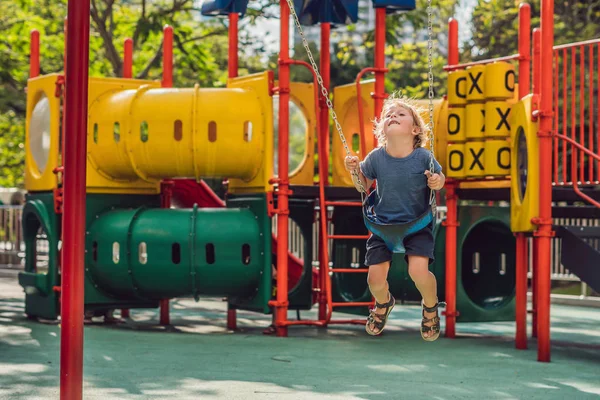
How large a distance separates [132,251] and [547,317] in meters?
5.09

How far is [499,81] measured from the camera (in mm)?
12719

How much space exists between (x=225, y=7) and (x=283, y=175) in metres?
2.72

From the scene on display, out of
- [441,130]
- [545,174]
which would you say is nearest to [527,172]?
[545,174]

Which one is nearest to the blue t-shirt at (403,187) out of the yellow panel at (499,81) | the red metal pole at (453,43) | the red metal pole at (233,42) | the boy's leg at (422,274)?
the boy's leg at (422,274)

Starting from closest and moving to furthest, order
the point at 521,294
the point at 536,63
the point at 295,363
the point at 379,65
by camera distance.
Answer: the point at 295,363 < the point at 536,63 < the point at 521,294 < the point at 379,65

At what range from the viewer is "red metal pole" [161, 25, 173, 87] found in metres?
14.4

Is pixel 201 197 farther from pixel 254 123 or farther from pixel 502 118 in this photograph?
pixel 502 118

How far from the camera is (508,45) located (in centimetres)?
2678

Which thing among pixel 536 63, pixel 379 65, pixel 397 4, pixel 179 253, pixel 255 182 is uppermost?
pixel 397 4

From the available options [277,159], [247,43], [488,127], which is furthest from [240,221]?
[247,43]

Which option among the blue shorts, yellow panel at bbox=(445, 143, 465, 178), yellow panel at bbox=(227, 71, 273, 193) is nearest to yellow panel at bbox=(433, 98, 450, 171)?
yellow panel at bbox=(445, 143, 465, 178)

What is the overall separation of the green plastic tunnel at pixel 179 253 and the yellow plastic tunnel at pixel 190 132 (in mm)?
554

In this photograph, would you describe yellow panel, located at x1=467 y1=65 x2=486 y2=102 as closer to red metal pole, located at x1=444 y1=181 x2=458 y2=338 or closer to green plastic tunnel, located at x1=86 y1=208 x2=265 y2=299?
red metal pole, located at x1=444 y1=181 x2=458 y2=338

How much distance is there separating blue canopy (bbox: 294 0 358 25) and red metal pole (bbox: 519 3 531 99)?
8.61 ft
